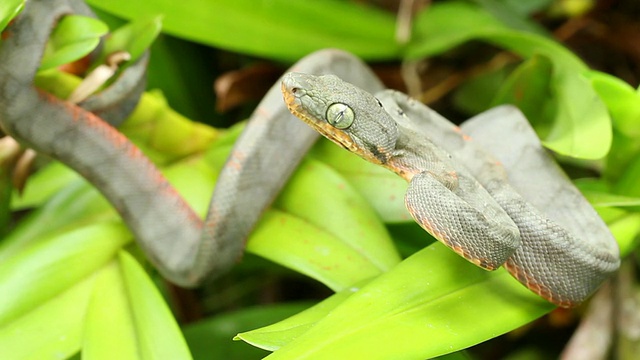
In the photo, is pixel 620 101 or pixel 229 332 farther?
pixel 229 332

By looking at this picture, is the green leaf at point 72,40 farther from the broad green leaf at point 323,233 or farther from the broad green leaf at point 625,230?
the broad green leaf at point 625,230

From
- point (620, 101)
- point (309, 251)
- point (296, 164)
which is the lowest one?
point (309, 251)

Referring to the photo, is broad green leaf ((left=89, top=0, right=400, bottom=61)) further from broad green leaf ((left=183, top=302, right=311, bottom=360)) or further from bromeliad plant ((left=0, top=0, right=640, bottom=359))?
broad green leaf ((left=183, top=302, right=311, bottom=360))

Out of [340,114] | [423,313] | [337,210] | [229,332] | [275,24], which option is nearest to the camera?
[423,313]

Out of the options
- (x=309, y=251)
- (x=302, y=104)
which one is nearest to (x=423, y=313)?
(x=309, y=251)

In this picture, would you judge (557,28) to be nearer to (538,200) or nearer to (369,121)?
(538,200)

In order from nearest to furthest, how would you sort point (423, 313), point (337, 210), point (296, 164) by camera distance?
point (423, 313), point (337, 210), point (296, 164)

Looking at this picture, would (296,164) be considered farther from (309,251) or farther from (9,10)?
(9,10)

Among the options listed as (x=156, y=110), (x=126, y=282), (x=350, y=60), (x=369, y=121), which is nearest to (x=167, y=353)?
(x=126, y=282)
